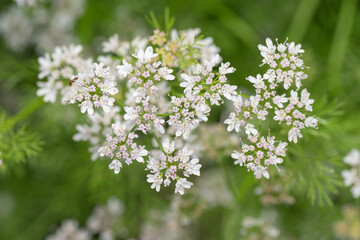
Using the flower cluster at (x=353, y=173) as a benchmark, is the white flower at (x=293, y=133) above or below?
below

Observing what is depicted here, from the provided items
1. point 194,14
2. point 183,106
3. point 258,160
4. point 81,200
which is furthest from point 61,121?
point 258,160

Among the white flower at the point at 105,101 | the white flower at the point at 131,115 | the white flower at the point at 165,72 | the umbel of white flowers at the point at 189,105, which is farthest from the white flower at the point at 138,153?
the white flower at the point at 165,72

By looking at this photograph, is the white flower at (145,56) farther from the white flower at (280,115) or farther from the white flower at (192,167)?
the white flower at (280,115)

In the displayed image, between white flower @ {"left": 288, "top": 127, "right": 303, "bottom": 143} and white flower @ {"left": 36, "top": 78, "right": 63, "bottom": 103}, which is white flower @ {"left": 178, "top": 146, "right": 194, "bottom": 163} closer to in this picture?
Result: white flower @ {"left": 288, "top": 127, "right": 303, "bottom": 143}

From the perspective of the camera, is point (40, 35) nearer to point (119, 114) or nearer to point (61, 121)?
point (61, 121)

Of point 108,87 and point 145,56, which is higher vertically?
point 145,56

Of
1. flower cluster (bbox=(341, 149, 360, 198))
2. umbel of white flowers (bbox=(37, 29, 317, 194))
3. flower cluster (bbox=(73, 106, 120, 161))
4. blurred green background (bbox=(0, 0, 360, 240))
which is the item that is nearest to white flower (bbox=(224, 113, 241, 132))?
umbel of white flowers (bbox=(37, 29, 317, 194))

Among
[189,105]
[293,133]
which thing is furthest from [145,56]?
[293,133]

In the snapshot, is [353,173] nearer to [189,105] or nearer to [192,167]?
[192,167]
